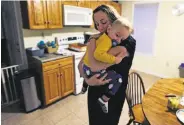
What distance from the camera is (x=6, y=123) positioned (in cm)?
213

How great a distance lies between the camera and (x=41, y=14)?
2.45 m

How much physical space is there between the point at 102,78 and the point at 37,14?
1.97 metres

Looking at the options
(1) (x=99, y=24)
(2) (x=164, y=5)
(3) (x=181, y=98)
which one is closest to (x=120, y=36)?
(1) (x=99, y=24)

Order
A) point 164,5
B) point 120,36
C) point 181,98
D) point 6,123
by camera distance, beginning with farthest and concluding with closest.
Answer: point 164,5 < point 6,123 < point 181,98 < point 120,36

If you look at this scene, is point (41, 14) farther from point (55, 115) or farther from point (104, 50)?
point (104, 50)

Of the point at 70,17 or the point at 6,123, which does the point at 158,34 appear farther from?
the point at 6,123

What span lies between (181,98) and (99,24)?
3.49 feet

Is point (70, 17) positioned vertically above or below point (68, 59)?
above

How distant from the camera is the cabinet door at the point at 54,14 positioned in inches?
100

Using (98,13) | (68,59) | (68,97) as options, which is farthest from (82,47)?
(98,13)

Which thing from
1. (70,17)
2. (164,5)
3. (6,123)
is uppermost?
(164,5)

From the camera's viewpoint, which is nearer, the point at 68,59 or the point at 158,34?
the point at 68,59

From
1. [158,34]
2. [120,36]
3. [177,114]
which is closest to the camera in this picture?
[120,36]

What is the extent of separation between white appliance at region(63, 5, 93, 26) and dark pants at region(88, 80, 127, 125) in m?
2.06
